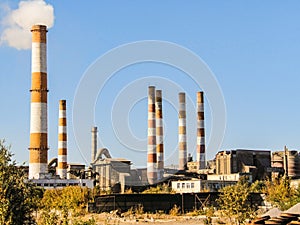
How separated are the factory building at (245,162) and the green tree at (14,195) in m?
43.2

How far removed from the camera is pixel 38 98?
45.2 m

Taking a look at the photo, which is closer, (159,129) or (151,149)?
(151,149)

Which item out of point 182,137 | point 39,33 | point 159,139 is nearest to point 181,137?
point 182,137

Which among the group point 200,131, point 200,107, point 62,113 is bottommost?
point 200,131

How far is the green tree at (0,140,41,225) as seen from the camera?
13273mm

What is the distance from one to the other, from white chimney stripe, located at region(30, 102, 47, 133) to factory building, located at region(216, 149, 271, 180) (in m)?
19.7

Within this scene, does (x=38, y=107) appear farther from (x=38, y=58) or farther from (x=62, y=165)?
A: (x=62, y=165)

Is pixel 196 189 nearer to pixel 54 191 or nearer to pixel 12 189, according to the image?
pixel 54 191

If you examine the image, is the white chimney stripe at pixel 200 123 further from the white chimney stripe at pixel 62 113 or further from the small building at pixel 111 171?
the white chimney stripe at pixel 62 113

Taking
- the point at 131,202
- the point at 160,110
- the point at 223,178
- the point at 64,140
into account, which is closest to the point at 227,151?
the point at 223,178

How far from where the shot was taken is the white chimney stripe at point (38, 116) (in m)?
45.3

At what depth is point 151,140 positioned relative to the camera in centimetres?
5984

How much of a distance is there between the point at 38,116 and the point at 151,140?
17.2 meters

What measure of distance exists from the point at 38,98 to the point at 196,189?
572 inches
